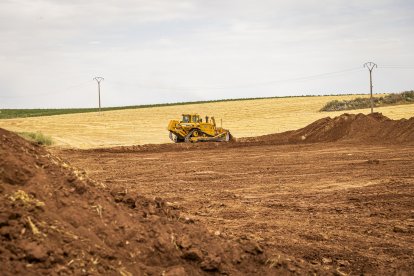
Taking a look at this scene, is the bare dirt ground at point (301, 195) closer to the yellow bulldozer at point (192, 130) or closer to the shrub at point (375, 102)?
the yellow bulldozer at point (192, 130)

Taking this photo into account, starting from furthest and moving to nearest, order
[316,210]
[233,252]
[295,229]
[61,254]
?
[316,210] < [295,229] < [233,252] < [61,254]

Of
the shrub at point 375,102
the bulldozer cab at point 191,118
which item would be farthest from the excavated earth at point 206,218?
the shrub at point 375,102

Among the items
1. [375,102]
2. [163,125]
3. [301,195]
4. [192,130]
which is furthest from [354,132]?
[375,102]

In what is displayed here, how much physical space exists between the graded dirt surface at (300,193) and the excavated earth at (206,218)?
0.03 m

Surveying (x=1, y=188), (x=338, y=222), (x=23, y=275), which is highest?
(x=1, y=188)

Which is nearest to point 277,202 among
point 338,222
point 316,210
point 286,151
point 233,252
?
point 316,210

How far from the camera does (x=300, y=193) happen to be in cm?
1369

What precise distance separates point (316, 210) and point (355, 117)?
79.7 feet

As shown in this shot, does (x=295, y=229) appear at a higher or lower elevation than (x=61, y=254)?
lower

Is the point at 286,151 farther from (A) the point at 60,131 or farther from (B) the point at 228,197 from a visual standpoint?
(A) the point at 60,131

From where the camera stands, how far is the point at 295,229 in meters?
9.81

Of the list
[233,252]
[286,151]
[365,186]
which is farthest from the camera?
[286,151]

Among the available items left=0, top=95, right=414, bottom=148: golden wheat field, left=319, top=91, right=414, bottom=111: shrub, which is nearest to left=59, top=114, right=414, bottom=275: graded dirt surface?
left=0, top=95, right=414, bottom=148: golden wheat field

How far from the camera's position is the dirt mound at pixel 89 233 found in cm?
529
